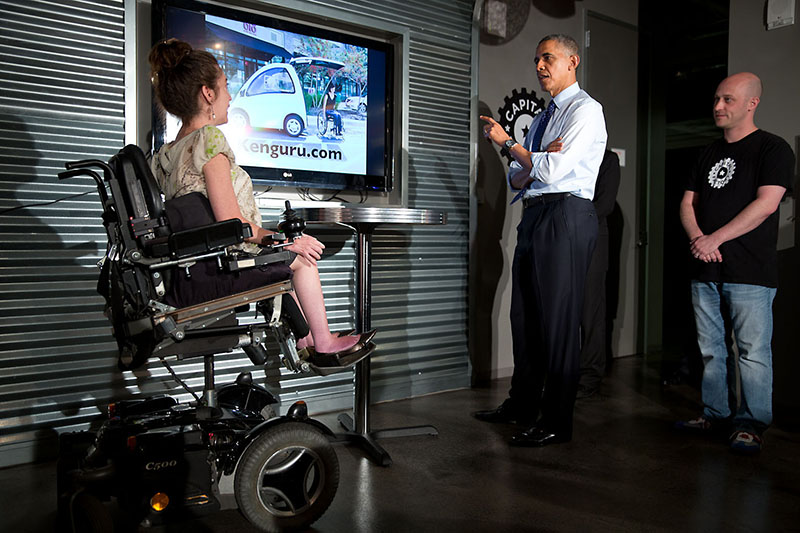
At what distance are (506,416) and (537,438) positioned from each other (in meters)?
0.42

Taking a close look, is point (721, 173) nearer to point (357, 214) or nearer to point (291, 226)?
point (357, 214)

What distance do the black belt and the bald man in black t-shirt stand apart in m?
0.71

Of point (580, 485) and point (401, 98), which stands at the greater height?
point (401, 98)

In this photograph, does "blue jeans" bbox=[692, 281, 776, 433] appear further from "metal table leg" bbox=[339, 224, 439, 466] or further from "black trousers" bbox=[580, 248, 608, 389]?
"metal table leg" bbox=[339, 224, 439, 466]

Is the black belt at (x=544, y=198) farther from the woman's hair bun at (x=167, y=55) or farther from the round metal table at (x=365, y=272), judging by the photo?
the woman's hair bun at (x=167, y=55)

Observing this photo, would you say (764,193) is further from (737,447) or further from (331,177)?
(331,177)

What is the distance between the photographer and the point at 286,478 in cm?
200

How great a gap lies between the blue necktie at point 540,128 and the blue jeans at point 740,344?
1.03 metres

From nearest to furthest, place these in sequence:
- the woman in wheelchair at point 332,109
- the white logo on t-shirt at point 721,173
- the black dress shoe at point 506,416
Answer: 1. the white logo on t-shirt at point 721,173
2. the black dress shoe at point 506,416
3. the woman in wheelchair at point 332,109

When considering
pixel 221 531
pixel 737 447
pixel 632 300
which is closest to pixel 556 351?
pixel 737 447

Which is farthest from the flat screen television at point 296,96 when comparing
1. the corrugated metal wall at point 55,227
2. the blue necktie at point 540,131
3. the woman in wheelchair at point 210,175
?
the blue necktie at point 540,131

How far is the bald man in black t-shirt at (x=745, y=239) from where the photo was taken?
2.89m

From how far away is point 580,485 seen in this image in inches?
96.1

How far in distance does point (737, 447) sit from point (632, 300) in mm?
2558
